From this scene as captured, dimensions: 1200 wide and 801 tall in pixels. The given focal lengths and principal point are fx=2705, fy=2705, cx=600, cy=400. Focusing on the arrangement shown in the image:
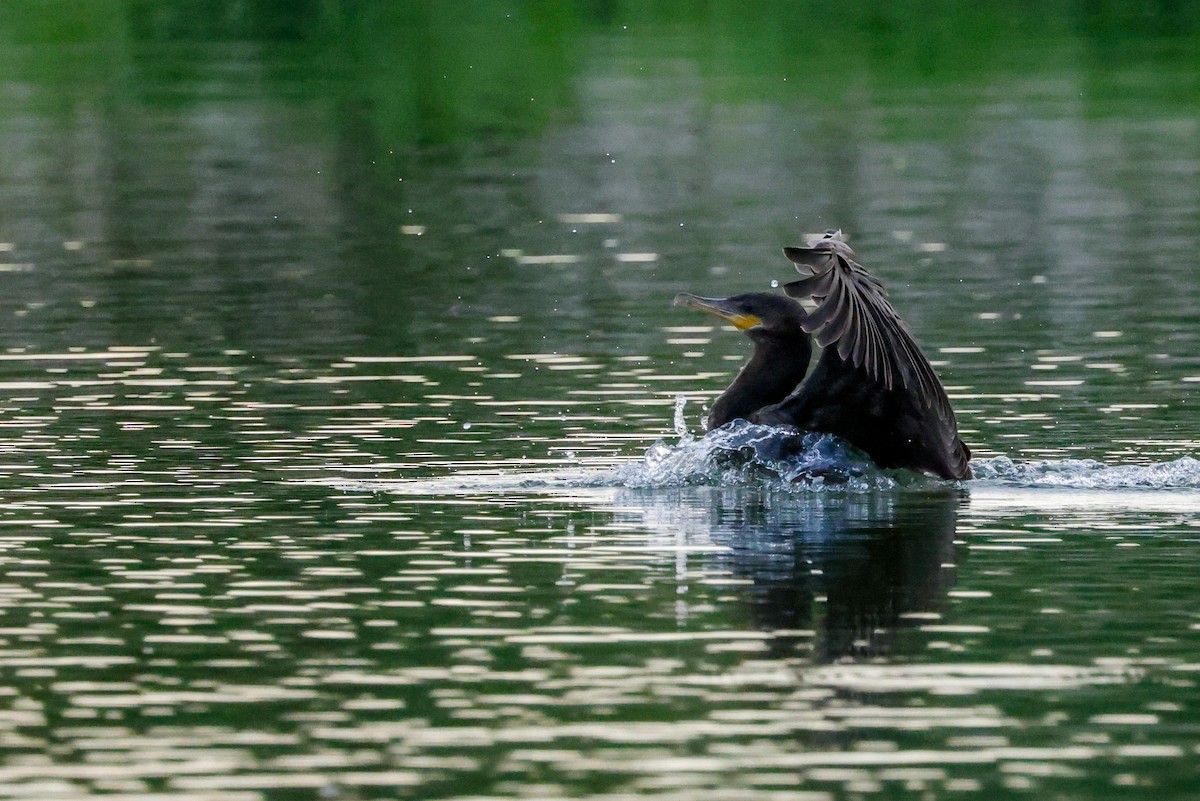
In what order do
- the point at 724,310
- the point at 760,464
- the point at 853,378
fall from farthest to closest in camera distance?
the point at 724,310
the point at 760,464
the point at 853,378

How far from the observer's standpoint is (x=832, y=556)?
13062mm

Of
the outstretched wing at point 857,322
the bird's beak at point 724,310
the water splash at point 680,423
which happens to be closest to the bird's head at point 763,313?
the bird's beak at point 724,310

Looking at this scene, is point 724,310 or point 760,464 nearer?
point 760,464

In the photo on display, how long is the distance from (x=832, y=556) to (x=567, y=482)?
2.61m

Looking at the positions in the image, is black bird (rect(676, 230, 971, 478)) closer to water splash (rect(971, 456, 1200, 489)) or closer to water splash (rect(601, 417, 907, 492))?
water splash (rect(601, 417, 907, 492))

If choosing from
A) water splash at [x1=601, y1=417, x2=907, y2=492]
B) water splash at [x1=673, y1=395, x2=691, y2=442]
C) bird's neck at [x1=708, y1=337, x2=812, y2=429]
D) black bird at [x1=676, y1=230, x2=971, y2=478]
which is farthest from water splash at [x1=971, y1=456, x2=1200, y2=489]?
water splash at [x1=673, y1=395, x2=691, y2=442]

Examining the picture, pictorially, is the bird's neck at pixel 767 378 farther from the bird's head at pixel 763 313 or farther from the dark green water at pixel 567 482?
the dark green water at pixel 567 482

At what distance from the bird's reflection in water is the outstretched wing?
2.24 feet

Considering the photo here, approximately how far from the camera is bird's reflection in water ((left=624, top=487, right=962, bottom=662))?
11359 mm

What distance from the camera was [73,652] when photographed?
1092 centimetres

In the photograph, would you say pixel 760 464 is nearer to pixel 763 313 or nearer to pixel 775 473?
pixel 775 473

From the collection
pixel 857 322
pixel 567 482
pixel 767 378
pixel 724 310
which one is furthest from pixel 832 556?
pixel 724 310

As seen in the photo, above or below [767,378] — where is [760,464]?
below

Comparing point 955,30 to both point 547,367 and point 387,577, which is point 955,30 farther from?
point 387,577
